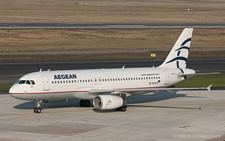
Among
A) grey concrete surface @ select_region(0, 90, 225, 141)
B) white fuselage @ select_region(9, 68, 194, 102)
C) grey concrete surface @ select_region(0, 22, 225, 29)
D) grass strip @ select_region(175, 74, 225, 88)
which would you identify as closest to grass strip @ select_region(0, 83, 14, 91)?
grey concrete surface @ select_region(0, 90, 225, 141)

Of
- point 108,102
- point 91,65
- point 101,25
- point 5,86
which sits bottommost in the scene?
point 108,102

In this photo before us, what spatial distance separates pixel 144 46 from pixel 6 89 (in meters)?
57.8

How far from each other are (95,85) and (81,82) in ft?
5.32

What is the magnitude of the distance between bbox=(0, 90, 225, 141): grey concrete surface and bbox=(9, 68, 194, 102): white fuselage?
81.5 inches

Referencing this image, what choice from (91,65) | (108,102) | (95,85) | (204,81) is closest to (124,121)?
(108,102)

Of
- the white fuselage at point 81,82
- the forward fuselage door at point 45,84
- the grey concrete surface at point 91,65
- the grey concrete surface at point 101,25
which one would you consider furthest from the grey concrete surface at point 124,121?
the grey concrete surface at point 101,25

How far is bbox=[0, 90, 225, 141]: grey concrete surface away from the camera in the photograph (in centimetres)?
4050

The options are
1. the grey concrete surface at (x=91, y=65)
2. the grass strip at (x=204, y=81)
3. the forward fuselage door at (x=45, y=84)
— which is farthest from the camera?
the grey concrete surface at (x=91, y=65)

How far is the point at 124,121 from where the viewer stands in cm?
4672

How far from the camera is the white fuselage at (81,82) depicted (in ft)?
163

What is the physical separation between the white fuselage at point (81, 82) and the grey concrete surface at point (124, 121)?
2.07m

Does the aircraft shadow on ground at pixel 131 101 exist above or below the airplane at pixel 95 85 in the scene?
below

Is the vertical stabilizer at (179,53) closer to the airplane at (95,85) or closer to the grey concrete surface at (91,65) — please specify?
the airplane at (95,85)

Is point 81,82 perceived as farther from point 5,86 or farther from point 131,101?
point 5,86
